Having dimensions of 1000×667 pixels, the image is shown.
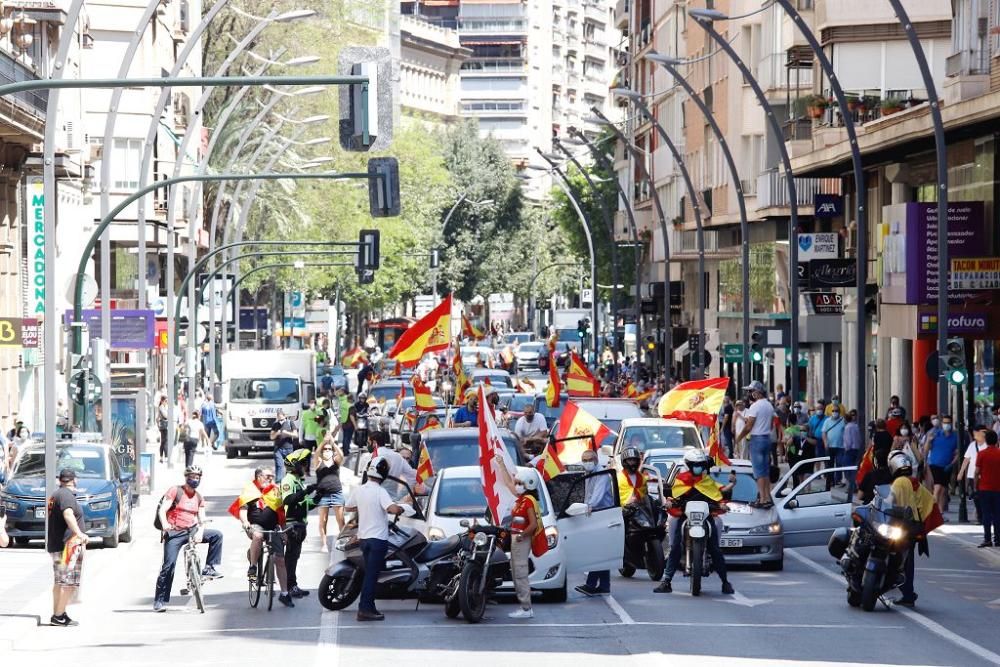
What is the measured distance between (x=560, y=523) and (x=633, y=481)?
6.46 feet

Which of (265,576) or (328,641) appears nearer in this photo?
(328,641)

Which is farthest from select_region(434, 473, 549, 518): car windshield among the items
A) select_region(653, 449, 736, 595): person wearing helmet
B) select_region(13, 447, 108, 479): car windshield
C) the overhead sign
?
the overhead sign

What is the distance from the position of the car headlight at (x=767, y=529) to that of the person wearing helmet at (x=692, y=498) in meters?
2.73

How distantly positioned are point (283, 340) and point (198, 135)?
19.1 metres

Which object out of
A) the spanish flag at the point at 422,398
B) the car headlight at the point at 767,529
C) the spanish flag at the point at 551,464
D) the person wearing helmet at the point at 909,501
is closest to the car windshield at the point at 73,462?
the spanish flag at the point at 551,464

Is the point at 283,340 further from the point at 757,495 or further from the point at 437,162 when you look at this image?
the point at 757,495

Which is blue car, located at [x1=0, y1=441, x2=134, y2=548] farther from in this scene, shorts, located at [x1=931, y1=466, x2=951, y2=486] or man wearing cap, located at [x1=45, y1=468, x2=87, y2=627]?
shorts, located at [x1=931, y1=466, x2=951, y2=486]

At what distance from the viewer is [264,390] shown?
55375 mm

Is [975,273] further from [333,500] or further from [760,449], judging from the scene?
[333,500]

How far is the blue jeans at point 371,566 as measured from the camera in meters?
Result: 20.7

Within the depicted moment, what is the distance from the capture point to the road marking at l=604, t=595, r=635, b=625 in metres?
20.5

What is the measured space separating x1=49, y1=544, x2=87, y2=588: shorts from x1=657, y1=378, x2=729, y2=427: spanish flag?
1765cm

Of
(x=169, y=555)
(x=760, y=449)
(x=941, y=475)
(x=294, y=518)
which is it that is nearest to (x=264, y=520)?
(x=294, y=518)

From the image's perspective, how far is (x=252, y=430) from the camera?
54.2 meters
